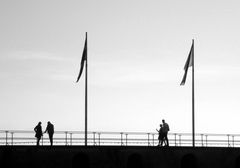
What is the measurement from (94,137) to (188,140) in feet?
24.7
